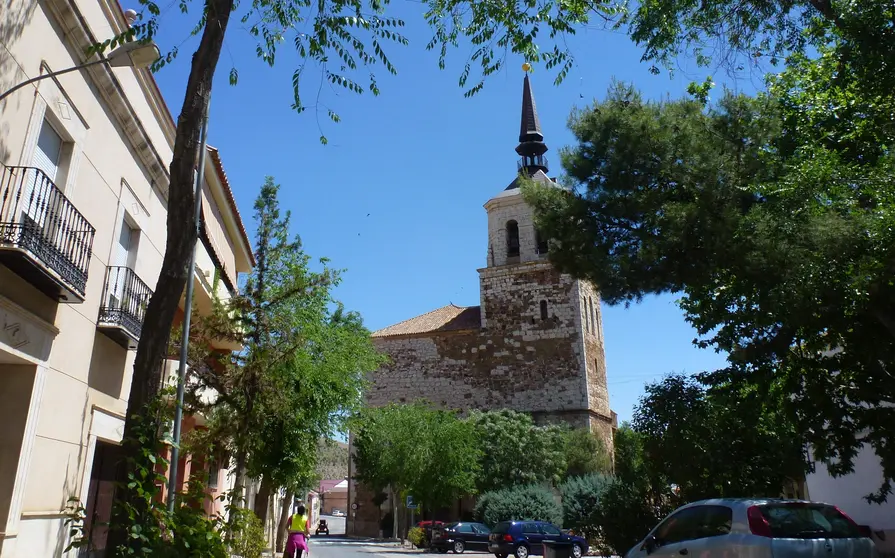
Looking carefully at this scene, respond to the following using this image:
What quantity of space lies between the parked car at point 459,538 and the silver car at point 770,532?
21.9 metres

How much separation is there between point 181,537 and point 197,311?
38.3 ft

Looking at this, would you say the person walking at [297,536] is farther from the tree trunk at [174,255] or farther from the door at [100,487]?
the tree trunk at [174,255]

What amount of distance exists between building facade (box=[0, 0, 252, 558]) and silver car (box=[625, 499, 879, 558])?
20.3 feet

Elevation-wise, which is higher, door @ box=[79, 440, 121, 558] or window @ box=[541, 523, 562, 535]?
door @ box=[79, 440, 121, 558]

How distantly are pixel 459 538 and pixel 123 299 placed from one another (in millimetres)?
21410

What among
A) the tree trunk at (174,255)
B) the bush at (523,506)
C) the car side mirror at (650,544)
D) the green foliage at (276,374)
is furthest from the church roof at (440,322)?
the tree trunk at (174,255)

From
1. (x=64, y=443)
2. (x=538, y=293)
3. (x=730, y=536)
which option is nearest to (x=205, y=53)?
(x=64, y=443)

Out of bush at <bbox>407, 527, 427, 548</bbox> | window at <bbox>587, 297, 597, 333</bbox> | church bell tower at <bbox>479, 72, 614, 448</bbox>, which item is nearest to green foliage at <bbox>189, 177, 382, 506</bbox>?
bush at <bbox>407, 527, 427, 548</bbox>

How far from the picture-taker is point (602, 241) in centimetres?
1209

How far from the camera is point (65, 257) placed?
326 inches

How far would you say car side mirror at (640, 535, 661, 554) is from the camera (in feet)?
27.3

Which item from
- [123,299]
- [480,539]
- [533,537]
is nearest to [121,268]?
[123,299]

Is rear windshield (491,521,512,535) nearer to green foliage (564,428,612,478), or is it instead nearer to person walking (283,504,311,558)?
person walking (283,504,311,558)

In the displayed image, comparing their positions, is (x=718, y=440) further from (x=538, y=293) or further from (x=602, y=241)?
(x=538, y=293)
